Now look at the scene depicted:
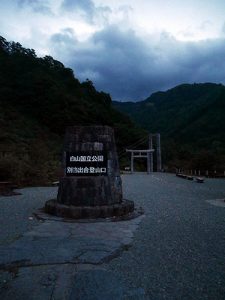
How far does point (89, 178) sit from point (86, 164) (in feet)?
1.16

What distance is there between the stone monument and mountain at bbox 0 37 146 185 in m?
23.7

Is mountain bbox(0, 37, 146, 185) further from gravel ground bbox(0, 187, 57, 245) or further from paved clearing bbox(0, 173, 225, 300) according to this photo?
paved clearing bbox(0, 173, 225, 300)

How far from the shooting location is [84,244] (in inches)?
183

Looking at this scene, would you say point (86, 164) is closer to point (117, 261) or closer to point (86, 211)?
point (86, 211)

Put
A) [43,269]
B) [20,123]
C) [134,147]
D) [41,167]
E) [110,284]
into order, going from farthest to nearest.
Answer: [134,147] → [20,123] → [41,167] → [43,269] → [110,284]

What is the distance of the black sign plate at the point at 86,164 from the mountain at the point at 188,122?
2438 cm

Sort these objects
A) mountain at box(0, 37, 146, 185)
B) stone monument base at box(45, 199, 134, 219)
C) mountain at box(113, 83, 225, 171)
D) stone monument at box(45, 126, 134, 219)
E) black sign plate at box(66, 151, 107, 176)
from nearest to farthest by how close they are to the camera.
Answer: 1. stone monument base at box(45, 199, 134, 219)
2. stone monument at box(45, 126, 134, 219)
3. black sign plate at box(66, 151, 107, 176)
4. mountain at box(113, 83, 225, 171)
5. mountain at box(0, 37, 146, 185)

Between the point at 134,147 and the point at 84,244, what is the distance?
52374mm

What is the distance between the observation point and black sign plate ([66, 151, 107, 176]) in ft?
24.0

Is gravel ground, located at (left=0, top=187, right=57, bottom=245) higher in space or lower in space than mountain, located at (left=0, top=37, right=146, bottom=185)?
lower

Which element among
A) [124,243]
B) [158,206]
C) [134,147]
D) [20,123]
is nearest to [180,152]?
[134,147]

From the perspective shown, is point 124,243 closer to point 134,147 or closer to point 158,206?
point 158,206

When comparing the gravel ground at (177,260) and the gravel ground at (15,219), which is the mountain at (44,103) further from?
the gravel ground at (177,260)

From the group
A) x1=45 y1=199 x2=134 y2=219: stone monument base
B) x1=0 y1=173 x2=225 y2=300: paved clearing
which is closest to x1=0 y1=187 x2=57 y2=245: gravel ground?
x1=0 y1=173 x2=225 y2=300: paved clearing
